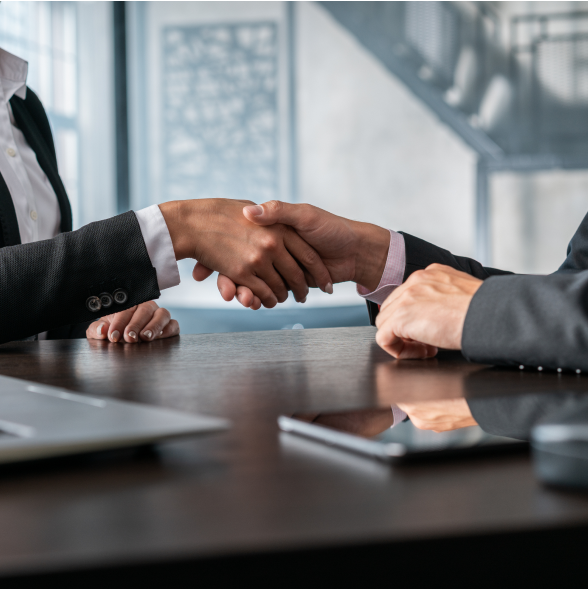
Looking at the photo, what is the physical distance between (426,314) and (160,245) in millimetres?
471

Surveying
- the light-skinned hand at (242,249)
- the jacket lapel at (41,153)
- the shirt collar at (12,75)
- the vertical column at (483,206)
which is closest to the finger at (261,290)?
the light-skinned hand at (242,249)

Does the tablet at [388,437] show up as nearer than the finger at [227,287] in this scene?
Yes

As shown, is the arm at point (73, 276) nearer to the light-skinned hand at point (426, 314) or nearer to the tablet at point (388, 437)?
the light-skinned hand at point (426, 314)

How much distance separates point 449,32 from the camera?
4.75 m

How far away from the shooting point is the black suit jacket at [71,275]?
0.91 meters

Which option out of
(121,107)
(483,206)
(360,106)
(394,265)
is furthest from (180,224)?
(121,107)

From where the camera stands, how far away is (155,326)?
1078 mm

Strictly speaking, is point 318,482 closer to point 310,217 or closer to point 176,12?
point 310,217

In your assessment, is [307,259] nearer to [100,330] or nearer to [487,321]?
[100,330]

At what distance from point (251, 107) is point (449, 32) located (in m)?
1.49

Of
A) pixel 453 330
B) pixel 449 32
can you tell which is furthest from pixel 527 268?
pixel 453 330

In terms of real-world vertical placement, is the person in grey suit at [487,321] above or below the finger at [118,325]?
above

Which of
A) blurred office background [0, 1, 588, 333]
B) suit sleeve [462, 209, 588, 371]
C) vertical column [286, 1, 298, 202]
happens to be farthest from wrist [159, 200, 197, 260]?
vertical column [286, 1, 298, 202]

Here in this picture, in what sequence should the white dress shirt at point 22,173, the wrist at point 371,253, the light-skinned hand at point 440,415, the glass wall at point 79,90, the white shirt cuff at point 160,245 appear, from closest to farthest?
the light-skinned hand at point 440,415, the white shirt cuff at point 160,245, the wrist at point 371,253, the white dress shirt at point 22,173, the glass wall at point 79,90
